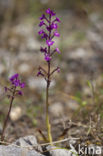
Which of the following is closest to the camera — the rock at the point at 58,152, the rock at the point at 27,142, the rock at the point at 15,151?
the rock at the point at 15,151

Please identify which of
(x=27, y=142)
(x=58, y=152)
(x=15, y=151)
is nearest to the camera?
(x=15, y=151)

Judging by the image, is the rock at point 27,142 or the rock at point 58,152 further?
the rock at point 27,142

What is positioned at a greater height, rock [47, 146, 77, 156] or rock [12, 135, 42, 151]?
rock [12, 135, 42, 151]

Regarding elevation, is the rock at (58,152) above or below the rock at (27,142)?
below

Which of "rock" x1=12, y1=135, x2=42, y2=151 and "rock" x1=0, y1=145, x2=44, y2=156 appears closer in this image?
"rock" x1=0, y1=145, x2=44, y2=156

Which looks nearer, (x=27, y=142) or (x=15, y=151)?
(x=15, y=151)

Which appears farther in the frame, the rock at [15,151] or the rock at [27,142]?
the rock at [27,142]

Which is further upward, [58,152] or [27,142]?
[27,142]

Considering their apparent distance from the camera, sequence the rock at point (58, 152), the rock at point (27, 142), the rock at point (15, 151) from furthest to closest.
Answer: the rock at point (27, 142) < the rock at point (58, 152) < the rock at point (15, 151)

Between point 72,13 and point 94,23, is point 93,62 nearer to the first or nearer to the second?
point 94,23

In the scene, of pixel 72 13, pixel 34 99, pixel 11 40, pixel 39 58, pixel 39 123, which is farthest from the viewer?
pixel 72 13

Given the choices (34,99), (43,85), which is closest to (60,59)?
(43,85)
